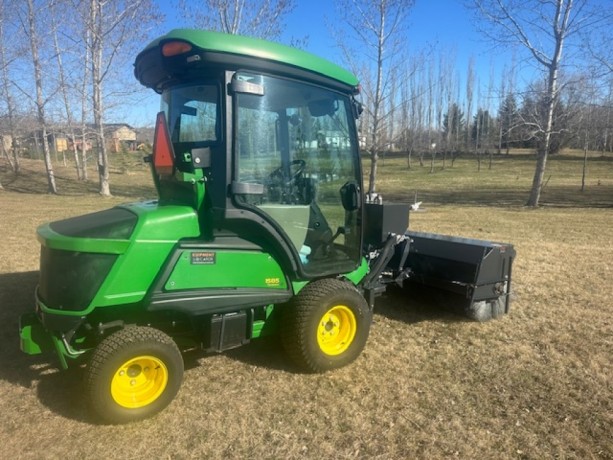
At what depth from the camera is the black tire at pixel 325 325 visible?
3664mm

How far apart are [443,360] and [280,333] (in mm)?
1481

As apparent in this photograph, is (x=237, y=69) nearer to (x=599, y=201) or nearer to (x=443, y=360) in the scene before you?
(x=443, y=360)

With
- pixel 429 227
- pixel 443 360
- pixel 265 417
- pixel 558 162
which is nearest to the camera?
pixel 265 417

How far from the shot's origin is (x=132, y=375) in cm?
316

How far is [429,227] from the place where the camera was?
11867 mm

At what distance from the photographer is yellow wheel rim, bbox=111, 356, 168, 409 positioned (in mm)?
3080

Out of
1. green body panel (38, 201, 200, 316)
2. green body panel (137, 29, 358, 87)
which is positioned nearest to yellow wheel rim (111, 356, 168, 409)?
green body panel (38, 201, 200, 316)

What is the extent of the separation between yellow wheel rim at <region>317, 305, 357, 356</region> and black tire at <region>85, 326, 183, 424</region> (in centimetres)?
119

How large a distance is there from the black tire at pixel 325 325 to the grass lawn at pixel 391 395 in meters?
0.15

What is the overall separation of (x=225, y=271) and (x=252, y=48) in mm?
1524

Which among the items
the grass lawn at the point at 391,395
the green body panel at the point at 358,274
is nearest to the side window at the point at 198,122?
the green body panel at the point at 358,274

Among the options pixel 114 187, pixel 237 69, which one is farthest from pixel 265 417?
pixel 114 187

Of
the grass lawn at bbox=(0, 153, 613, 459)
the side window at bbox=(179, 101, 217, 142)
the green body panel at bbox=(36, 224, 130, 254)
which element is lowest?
the grass lawn at bbox=(0, 153, 613, 459)

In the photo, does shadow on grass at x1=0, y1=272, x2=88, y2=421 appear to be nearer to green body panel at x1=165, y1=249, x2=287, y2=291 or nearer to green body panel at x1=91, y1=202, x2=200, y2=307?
green body panel at x1=91, y1=202, x2=200, y2=307
